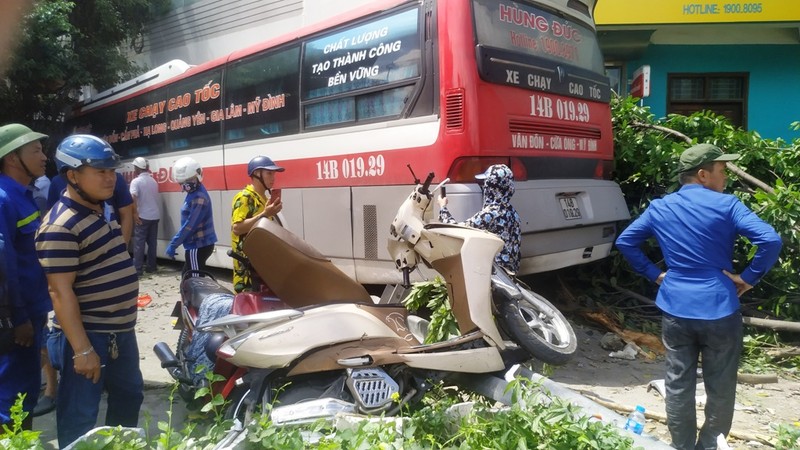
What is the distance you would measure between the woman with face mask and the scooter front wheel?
3773mm

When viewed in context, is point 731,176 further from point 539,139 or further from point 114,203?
point 114,203

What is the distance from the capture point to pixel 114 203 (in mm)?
5078

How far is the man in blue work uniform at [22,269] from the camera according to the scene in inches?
117

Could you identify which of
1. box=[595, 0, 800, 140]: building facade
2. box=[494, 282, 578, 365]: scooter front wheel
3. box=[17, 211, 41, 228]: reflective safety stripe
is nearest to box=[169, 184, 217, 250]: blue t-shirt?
box=[17, 211, 41, 228]: reflective safety stripe

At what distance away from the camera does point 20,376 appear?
3018 millimetres

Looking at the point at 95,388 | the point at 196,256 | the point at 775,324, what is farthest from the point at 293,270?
the point at 775,324

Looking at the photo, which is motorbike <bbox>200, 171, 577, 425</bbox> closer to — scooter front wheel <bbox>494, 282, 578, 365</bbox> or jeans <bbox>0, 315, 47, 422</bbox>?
scooter front wheel <bbox>494, 282, 578, 365</bbox>

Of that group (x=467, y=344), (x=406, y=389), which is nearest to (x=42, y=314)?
(x=406, y=389)

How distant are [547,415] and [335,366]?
971mm

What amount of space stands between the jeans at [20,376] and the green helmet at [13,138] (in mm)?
908

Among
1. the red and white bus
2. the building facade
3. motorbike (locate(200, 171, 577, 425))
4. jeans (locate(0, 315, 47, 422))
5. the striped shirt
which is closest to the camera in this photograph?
motorbike (locate(200, 171, 577, 425))

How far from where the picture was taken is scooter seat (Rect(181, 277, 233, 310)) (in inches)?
154

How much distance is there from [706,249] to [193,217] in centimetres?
450

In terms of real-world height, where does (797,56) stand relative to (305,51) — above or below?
above
